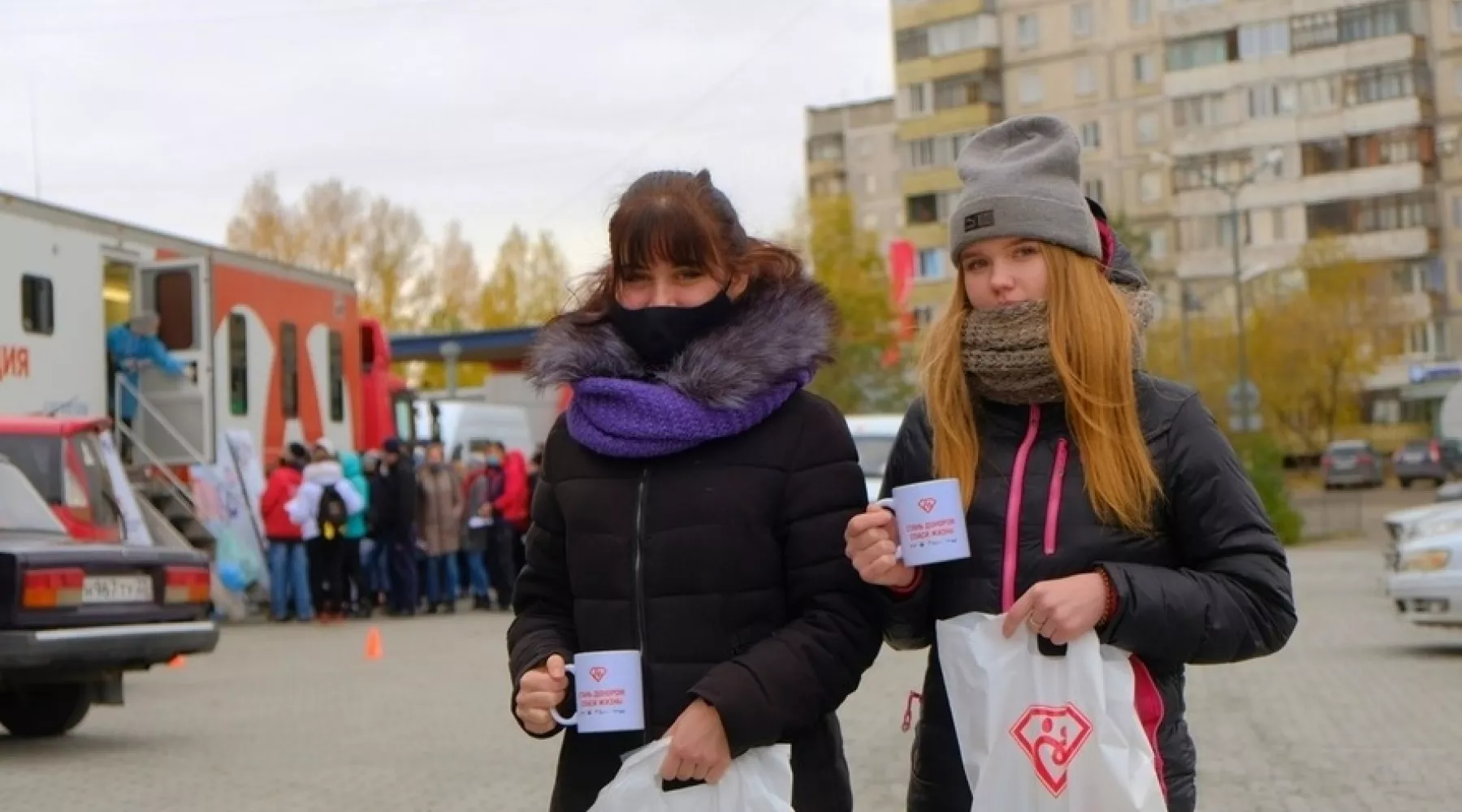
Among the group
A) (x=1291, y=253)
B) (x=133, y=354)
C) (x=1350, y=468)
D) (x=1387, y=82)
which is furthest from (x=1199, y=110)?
(x=133, y=354)

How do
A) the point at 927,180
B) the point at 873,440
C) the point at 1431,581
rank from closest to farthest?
the point at 1431,581 → the point at 873,440 → the point at 927,180

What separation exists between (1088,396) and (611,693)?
904mm

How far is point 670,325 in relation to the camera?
12.2 ft

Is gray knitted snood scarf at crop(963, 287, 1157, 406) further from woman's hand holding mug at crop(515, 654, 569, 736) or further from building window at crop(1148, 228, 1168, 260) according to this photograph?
building window at crop(1148, 228, 1168, 260)

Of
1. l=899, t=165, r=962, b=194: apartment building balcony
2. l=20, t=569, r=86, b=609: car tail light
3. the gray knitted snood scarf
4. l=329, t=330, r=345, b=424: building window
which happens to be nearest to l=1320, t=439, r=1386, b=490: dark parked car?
l=899, t=165, r=962, b=194: apartment building balcony

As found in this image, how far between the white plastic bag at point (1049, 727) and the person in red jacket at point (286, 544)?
790 inches

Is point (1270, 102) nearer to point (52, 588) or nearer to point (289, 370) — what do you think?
point (289, 370)

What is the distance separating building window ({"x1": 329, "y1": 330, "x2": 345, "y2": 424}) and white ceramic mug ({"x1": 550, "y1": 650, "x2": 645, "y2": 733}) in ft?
73.4

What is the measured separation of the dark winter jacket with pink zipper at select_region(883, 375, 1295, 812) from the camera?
133 inches

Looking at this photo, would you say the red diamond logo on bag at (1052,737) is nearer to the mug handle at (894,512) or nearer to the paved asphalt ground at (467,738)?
the mug handle at (894,512)

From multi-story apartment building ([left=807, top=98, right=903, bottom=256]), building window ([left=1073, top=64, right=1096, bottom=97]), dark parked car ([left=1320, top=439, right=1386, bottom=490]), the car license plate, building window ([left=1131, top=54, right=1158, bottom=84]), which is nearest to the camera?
the car license plate

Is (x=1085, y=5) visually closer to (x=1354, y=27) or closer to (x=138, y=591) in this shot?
(x=1354, y=27)

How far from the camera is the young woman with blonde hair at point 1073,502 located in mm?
3363

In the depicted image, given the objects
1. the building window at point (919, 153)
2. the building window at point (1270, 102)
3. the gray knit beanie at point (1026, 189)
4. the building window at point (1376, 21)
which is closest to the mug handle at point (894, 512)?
the gray knit beanie at point (1026, 189)
